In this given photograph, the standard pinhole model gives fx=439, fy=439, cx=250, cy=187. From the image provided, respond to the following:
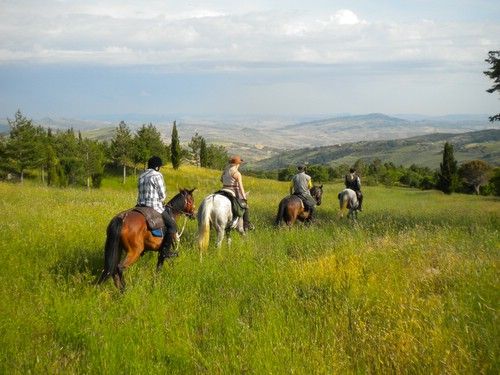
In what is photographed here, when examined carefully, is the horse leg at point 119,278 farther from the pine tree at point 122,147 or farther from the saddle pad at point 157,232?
the pine tree at point 122,147

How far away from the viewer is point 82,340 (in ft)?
17.5

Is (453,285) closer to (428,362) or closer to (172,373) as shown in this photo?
(428,362)

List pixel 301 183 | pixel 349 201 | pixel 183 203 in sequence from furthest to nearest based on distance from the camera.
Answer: pixel 349 201 < pixel 301 183 < pixel 183 203

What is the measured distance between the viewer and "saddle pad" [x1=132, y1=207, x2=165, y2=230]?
27.1 ft

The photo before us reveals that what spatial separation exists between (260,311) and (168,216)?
11.5 ft

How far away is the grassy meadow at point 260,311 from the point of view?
457 centimetres

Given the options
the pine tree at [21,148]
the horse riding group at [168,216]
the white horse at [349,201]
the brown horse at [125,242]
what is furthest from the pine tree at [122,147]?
the brown horse at [125,242]

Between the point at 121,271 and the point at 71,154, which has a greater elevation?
the point at 121,271

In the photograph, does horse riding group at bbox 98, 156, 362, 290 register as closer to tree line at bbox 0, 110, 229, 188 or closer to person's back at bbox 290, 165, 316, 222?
person's back at bbox 290, 165, 316, 222

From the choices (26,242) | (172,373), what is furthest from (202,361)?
(26,242)

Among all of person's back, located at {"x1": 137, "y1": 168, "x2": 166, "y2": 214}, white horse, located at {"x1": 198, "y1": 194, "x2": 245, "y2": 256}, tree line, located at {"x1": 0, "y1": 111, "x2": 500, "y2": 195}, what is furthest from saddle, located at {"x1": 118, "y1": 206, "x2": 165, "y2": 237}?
tree line, located at {"x1": 0, "y1": 111, "x2": 500, "y2": 195}

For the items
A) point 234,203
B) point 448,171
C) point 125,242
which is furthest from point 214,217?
point 448,171

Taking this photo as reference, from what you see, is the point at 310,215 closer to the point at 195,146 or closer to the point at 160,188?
the point at 160,188

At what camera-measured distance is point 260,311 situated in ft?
20.2
